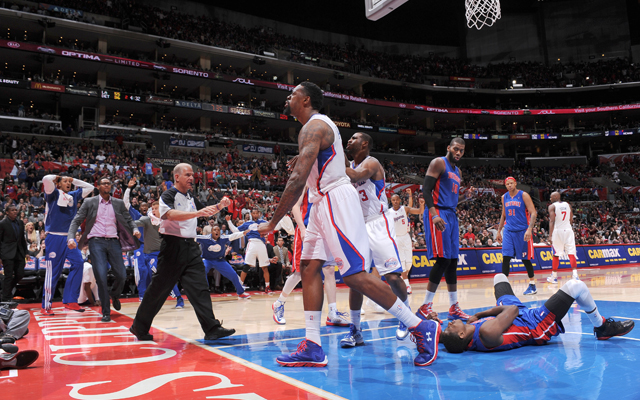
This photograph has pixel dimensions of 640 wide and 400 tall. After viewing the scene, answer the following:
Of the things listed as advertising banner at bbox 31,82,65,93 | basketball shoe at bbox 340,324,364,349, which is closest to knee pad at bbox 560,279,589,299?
basketball shoe at bbox 340,324,364,349

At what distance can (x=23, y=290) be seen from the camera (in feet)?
29.5

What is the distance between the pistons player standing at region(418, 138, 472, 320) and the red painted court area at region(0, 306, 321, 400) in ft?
8.08

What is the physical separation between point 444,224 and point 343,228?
2041 mm

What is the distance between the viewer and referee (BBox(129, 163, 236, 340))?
4.18 m

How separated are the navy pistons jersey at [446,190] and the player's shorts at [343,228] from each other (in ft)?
7.41

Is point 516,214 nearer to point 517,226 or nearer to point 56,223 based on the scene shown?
point 517,226

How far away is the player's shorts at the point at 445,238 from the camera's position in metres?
4.93

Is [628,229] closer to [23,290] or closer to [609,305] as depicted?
[609,305]

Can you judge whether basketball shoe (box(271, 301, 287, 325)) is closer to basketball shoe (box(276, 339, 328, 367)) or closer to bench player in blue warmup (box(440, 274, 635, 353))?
basketball shoe (box(276, 339, 328, 367))

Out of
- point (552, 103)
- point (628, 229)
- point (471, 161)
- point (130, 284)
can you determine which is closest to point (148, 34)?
point (130, 284)

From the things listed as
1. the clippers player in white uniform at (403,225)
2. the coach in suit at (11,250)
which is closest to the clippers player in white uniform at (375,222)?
the clippers player in white uniform at (403,225)

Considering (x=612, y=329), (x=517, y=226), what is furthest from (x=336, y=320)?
(x=517, y=226)

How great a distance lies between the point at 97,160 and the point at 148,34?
12.6m

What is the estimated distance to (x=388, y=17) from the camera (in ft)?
142
